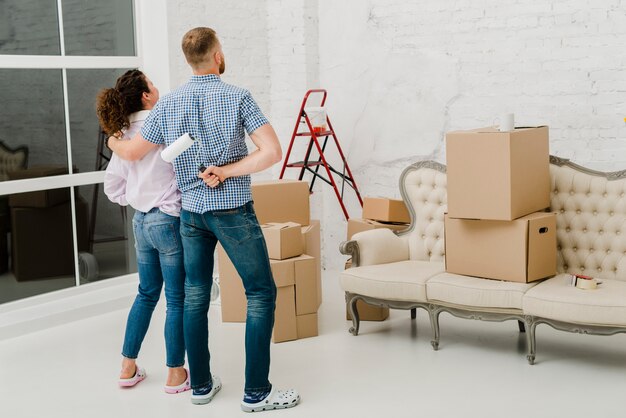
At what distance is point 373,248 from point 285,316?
2.15 ft

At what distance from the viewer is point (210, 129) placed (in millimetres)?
3418

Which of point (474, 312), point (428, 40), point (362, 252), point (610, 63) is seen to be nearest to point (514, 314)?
point (474, 312)

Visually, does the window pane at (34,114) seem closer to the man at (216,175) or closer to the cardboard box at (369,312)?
the man at (216,175)

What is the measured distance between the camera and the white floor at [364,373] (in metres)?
3.65

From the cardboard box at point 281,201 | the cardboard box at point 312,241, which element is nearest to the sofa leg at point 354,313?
the cardboard box at point 312,241

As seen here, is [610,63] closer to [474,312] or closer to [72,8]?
[474,312]

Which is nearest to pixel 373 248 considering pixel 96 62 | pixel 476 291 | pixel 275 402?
pixel 476 291

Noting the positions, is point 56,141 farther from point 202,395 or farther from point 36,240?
point 202,395

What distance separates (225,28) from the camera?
20.4ft

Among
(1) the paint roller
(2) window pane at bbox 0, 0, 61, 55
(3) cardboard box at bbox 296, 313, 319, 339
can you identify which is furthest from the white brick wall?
(1) the paint roller

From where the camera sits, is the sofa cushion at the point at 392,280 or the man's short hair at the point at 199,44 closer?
the man's short hair at the point at 199,44

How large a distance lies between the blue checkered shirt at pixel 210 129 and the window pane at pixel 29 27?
6.69 ft

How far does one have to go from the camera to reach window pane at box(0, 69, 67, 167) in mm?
5117

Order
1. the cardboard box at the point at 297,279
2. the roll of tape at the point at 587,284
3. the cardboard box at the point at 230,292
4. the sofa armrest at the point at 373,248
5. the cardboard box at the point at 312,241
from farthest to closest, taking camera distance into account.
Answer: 1. the cardboard box at the point at 312,241
2. the cardboard box at the point at 230,292
3. the sofa armrest at the point at 373,248
4. the cardboard box at the point at 297,279
5. the roll of tape at the point at 587,284
